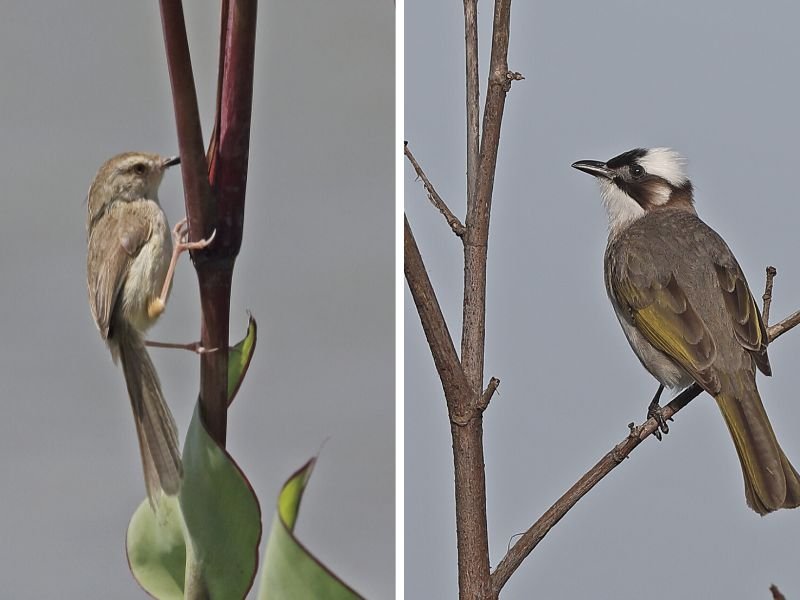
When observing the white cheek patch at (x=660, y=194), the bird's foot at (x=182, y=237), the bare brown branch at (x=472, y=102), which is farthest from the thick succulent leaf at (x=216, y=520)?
the white cheek patch at (x=660, y=194)

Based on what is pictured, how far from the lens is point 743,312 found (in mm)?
998

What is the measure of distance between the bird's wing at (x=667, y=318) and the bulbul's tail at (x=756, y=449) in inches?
0.8

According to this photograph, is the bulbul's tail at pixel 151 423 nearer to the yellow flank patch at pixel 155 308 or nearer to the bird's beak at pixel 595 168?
the yellow flank patch at pixel 155 308

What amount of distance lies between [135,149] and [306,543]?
310mm

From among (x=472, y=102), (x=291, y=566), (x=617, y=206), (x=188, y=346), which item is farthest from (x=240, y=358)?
(x=617, y=206)

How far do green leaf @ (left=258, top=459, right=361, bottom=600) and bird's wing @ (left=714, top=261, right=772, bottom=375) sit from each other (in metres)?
0.44

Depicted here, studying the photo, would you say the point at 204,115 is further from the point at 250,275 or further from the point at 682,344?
the point at 682,344

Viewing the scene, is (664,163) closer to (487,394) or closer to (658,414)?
(658,414)

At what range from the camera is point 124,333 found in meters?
0.65

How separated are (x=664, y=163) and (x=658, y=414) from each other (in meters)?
0.38

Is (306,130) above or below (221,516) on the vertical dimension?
above

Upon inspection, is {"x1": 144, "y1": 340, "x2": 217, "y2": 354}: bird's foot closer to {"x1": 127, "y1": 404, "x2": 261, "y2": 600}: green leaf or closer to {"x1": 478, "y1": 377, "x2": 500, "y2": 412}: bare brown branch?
{"x1": 127, "y1": 404, "x2": 261, "y2": 600}: green leaf

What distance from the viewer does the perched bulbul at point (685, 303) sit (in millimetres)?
874

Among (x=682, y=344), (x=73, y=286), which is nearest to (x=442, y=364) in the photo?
(x=73, y=286)
